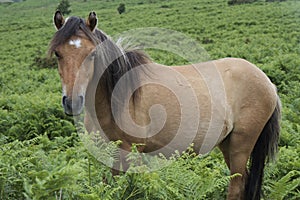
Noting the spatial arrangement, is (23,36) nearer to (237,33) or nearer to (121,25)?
(121,25)

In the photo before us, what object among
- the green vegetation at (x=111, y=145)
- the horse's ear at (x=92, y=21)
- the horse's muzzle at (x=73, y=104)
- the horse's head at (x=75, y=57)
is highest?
the horse's ear at (x=92, y=21)

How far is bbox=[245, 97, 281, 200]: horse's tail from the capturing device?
14.8 ft

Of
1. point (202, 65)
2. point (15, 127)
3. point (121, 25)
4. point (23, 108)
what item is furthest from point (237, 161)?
point (121, 25)

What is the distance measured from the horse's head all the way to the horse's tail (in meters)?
2.10

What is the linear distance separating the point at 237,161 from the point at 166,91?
1101mm

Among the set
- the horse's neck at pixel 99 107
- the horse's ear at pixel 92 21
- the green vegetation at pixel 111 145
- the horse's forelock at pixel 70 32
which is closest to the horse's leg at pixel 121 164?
the green vegetation at pixel 111 145

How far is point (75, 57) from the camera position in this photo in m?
3.41

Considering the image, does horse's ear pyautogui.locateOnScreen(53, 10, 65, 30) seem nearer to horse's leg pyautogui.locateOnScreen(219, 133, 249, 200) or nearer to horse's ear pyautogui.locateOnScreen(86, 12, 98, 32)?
horse's ear pyautogui.locateOnScreen(86, 12, 98, 32)

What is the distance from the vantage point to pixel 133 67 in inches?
157

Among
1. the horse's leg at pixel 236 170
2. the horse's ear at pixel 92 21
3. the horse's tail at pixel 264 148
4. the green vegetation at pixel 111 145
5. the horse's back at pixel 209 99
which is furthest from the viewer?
the horse's tail at pixel 264 148

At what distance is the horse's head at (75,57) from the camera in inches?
130

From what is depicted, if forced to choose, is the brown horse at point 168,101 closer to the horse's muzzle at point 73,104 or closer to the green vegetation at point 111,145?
the horse's muzzle at point 73,104

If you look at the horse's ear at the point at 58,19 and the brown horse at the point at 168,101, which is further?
the horse's ear at the point at 58,19

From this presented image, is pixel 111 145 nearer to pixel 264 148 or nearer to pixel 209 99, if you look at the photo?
pixel 209 99
